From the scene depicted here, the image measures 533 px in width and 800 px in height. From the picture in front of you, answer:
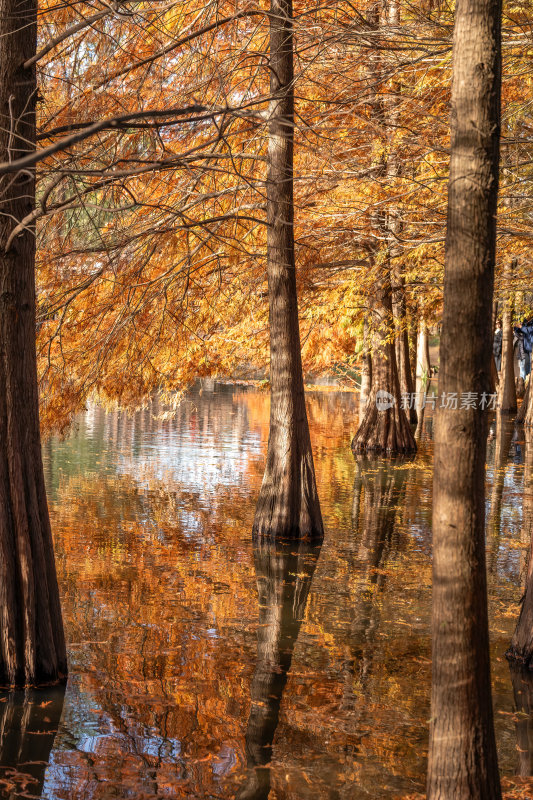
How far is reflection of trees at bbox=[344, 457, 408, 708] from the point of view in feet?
23.4

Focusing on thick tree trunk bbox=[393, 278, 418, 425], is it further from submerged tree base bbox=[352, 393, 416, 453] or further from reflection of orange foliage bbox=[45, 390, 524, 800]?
reflection of orange foliage bbox=[45, 390, 524, 800]

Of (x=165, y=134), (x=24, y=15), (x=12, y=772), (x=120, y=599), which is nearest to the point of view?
(x=12, y=772)

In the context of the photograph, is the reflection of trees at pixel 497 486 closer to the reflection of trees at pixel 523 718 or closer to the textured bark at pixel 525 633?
the textured bark at pixel 525 633

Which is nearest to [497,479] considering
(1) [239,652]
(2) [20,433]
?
(1) [239,652]

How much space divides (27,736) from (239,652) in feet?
6.98

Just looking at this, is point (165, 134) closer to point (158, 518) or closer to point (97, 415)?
point (158, 518)

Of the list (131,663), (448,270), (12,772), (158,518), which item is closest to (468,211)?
(448,270)

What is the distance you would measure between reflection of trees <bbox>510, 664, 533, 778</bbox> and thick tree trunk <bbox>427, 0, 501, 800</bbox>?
1.53 m

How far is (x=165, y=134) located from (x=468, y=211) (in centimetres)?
771

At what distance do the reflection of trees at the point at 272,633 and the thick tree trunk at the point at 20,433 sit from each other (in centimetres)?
156

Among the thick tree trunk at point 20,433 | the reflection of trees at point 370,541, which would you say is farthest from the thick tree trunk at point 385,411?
the thick tree trunk at point 20,433

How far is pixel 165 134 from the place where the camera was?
10875 millimetres

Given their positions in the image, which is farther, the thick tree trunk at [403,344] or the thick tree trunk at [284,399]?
the thick tree trunk at [403,344]

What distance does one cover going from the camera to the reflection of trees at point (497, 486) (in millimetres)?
11280
